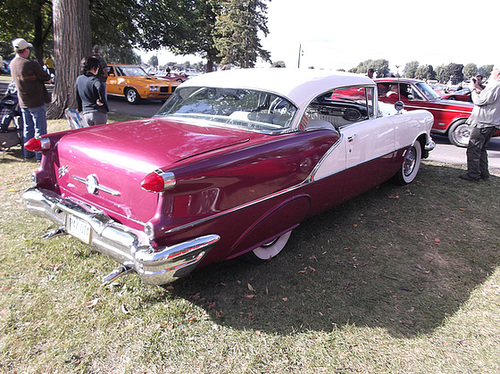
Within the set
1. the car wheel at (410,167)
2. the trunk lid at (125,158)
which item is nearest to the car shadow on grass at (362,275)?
the car wheel at (410,167)

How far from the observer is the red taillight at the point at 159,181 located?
2.08 metres

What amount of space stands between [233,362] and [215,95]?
95.0 inches

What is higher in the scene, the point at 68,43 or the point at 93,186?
the point at 68,43

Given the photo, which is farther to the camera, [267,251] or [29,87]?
[29,87]

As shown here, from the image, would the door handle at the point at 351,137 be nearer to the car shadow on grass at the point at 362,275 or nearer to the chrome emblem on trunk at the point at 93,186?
the car shadow on grass at the point at 362,275

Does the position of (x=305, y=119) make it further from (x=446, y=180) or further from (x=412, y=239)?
(x=446, y=180)

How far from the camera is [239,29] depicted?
3425 centimetres

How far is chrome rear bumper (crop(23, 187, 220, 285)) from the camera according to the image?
2.14 meters

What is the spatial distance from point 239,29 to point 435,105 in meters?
29.4

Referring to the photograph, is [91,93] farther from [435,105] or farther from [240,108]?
[435,105]

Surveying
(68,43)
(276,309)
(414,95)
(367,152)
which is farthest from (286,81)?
(68,43)

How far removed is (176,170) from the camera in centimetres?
214

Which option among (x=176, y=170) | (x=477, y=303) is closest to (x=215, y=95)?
(x=176, y=170)

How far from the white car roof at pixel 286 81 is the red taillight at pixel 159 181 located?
1561 mm
